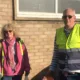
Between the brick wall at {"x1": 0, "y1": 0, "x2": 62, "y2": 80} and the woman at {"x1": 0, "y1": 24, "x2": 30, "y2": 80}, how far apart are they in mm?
1728

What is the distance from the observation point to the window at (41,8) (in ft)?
22.5

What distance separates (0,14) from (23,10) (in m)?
0.60

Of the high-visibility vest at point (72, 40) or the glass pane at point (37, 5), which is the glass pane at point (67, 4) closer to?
the glass pane at point (37, 5)

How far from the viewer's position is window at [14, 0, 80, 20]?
6.85 metres

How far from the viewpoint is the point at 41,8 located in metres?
7.14

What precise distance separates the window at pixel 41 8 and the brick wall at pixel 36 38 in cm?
12

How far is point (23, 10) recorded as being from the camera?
273 inches

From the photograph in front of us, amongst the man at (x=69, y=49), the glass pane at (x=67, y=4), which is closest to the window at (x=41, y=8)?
the glass pane at (x=67, y=4)

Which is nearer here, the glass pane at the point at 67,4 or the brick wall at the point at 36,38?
the brick wall at the point at 36,38

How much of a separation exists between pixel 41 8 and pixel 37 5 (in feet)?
0.41

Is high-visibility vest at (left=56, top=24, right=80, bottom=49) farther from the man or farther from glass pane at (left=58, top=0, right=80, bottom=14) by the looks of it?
glass pane at (left=58, top=0, right=80, bottom=14)

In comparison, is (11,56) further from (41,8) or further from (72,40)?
(41,8)

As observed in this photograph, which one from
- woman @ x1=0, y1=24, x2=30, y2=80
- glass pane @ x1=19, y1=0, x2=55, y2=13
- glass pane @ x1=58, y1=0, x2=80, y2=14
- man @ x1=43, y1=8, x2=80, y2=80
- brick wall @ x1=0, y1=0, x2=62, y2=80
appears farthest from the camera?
glass pane @ x1=58, y1=0, x2=80, y2=14

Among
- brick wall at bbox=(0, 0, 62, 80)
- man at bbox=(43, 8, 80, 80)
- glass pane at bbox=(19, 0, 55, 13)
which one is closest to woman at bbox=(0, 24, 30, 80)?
man at bbox=(43, 8, 80, 80)
